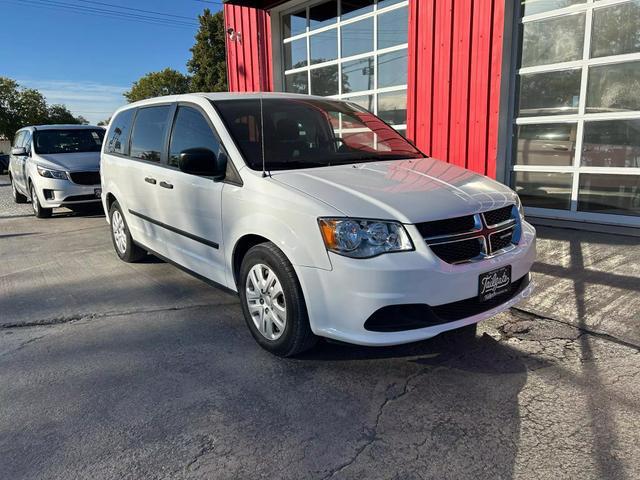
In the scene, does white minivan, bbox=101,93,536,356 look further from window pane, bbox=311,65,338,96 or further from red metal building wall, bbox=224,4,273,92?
red metal building wall, bbox=224,4,273,92

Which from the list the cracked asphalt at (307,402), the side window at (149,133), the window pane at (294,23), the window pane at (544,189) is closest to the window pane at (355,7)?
the window pane at (294,23)

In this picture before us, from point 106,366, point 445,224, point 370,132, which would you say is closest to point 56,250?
point 106,366

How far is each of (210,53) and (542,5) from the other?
127ft

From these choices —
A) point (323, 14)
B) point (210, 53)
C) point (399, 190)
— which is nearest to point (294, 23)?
point (323, 14)

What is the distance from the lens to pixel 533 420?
2.56 meters

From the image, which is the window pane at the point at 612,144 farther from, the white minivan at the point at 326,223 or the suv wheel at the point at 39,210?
the suv wheel at the point at 39,210

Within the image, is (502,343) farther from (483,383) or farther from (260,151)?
(260,151)

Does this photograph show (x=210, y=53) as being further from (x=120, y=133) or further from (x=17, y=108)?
(x=120, y=133)

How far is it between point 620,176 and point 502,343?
3.73 meters

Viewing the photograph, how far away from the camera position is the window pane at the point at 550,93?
20.5ft

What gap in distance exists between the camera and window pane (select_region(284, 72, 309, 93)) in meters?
10.2

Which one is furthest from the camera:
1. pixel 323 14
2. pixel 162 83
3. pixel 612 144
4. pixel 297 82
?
pixel 162 83

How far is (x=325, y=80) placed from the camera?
9695 millimetres

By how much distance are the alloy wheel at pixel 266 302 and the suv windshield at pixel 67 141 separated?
8.02m
